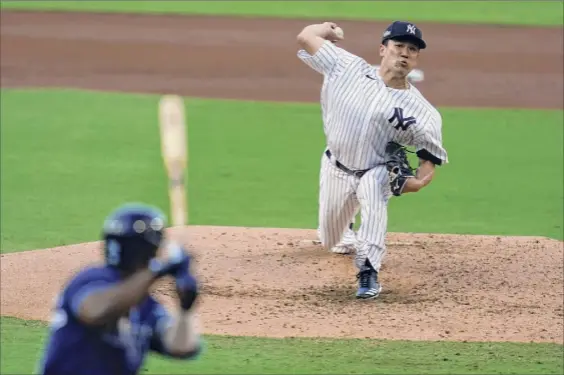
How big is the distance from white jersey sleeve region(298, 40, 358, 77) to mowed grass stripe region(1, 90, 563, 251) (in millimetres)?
2435

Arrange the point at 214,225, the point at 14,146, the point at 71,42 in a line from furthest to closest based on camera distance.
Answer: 1. the point at 71,42
2. the point at 14,146
3. the point at 214,225

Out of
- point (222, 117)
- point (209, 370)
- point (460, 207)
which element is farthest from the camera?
point (222, 117)

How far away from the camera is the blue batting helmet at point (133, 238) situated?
3934 millimetres

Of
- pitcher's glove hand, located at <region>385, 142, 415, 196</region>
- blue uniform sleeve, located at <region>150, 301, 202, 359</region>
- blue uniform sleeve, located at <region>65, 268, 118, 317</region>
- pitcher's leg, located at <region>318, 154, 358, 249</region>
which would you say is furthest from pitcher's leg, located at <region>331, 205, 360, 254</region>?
blue uniform sleeve, located at <region>65, 268, 118, 317</region>

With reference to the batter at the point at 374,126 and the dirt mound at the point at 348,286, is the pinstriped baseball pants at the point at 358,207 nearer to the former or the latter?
the batter at the point at 374,126

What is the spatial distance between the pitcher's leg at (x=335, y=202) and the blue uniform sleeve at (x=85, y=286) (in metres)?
4.81

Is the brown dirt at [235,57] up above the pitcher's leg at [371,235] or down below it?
above

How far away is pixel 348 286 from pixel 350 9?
17041mm

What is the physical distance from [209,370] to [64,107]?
909cm

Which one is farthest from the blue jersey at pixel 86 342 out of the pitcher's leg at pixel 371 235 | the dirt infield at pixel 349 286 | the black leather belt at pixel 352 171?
the black leather belt at pixel 352 171

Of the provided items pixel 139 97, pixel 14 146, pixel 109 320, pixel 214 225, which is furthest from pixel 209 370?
pixel 139 97

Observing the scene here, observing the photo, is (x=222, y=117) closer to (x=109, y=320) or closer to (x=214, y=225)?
(x=214, y=225)

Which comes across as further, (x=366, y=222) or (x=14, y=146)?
(x=14, y=146)

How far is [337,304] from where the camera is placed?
8.27 metres
